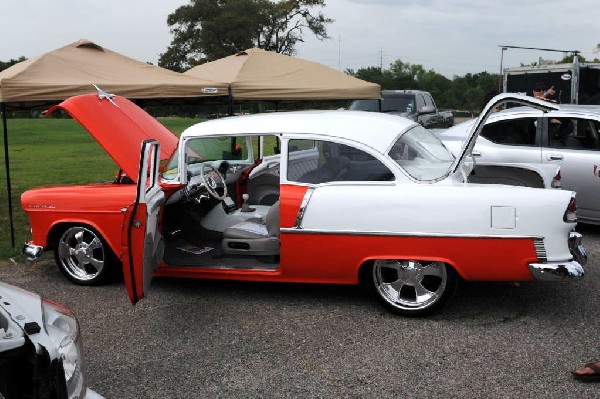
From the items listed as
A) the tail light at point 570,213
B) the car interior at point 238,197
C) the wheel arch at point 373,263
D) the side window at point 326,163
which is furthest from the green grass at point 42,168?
the tail light at point 570,213

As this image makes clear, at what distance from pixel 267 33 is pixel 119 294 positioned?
5045 centimetres

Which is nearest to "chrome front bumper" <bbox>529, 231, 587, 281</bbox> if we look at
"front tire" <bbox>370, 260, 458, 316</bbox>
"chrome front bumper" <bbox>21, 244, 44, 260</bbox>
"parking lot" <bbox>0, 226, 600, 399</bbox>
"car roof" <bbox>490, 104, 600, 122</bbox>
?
"parking lot" <bbox>0, 226, 600, 399</bbox>

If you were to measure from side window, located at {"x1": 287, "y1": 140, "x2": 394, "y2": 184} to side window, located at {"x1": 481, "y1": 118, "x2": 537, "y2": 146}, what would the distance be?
345cm

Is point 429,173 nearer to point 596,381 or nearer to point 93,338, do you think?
point 596,381

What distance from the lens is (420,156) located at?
207 inches

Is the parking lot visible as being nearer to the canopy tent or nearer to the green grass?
the canopy tent

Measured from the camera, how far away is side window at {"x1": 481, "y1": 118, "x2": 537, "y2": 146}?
304 inches

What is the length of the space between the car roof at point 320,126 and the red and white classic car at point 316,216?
1cm

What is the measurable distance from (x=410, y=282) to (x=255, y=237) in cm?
136

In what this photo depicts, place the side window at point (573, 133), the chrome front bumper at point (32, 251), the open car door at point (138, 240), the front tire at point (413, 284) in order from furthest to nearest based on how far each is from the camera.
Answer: the side window at point (573, 133) < the chrome front bumper at point (32, 251) < the front tire at point (413, 284) < the open car door at point (138, 240)

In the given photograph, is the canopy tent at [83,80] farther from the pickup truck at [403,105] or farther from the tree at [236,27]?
the tree at [236,27]

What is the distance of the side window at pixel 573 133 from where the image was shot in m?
7.43

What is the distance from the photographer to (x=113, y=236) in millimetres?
5715

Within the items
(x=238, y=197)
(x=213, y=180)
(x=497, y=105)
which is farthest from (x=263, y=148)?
(x=497, y=105)
